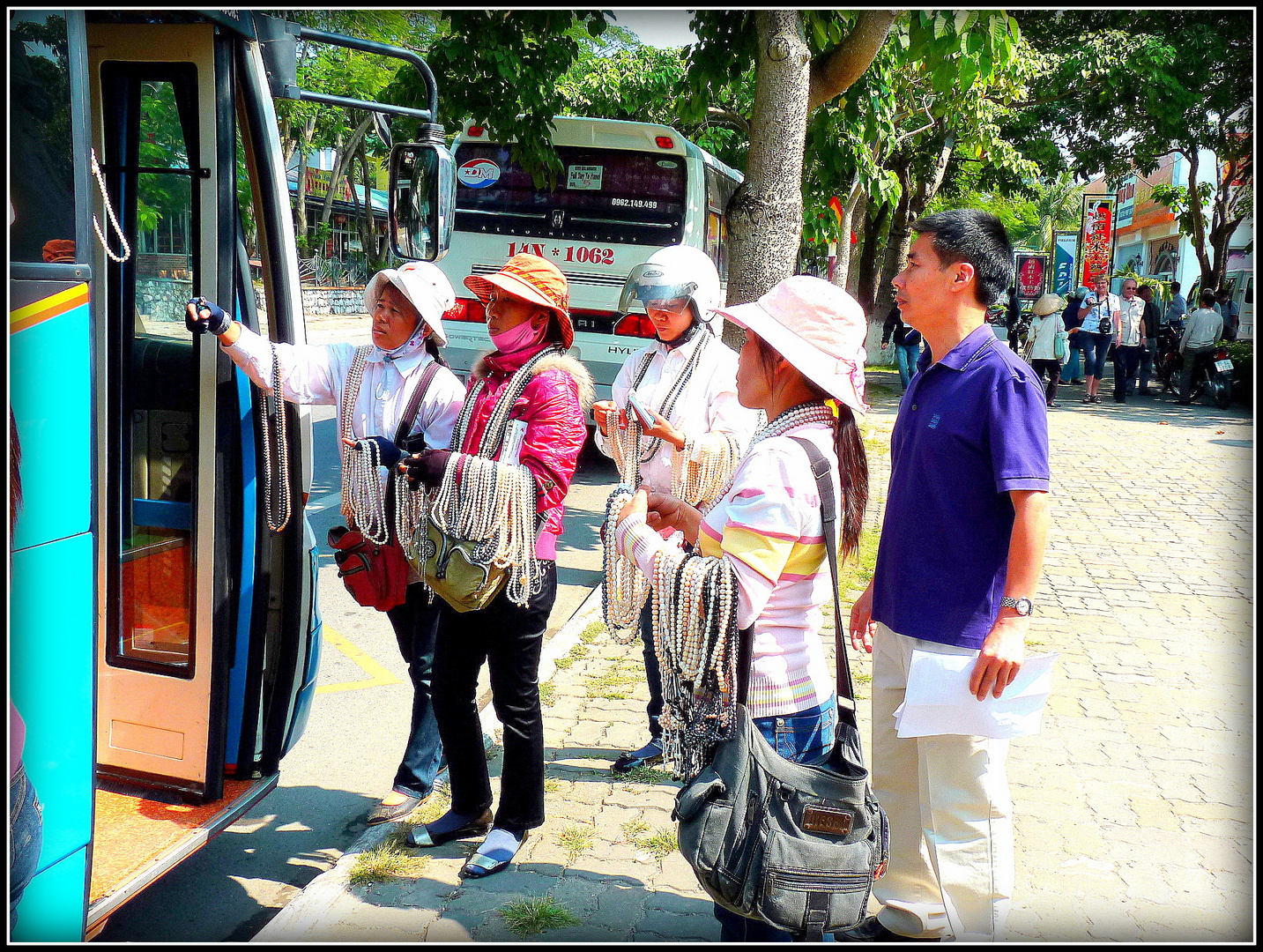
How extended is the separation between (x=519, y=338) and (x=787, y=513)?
4.21 feet

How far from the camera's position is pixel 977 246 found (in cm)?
266

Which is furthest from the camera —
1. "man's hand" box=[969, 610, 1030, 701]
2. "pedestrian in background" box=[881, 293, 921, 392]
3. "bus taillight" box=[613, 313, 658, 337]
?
"pedestrian in background" box=[881, 293, 921, 392]

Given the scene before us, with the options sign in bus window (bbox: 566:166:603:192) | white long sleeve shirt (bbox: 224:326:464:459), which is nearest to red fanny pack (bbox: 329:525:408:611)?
white long sleeve shirt (bbox: 224:326:464:459)

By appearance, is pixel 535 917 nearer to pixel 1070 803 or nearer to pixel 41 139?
pixel 1070 803

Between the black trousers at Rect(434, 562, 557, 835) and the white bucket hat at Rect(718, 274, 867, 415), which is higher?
the white bucket hat at Rect(718, 274, 867, 415)

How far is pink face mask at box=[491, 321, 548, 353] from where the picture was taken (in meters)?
3.16

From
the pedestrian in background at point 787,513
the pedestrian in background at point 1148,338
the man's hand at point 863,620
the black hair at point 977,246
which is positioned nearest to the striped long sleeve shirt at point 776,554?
the pedestrian in background at point 787,513

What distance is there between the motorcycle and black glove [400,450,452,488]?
1757cm

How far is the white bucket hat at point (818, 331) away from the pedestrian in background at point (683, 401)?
4.46 feet

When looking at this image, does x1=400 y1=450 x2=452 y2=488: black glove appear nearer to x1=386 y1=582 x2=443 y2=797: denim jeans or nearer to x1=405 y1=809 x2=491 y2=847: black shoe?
x1=386 y1=582 x2=443 y2=797: denim jeans

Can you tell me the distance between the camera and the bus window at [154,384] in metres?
3.05

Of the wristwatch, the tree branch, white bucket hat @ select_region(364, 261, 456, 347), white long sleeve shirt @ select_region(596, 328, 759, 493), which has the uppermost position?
the tree branch

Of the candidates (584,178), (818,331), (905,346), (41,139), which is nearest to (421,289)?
(41,139)

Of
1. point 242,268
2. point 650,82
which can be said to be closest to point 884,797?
point 242,268
